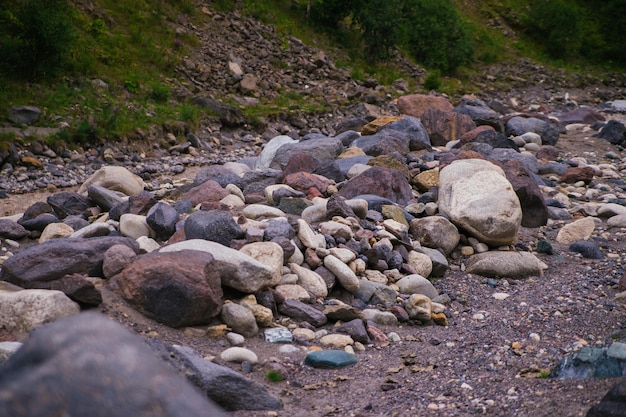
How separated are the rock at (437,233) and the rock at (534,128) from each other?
6.72 m

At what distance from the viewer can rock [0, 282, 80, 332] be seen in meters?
3.82

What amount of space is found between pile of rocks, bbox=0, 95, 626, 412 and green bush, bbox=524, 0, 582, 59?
21.7 meters

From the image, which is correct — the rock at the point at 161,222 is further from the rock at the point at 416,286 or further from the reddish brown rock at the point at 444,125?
the reddish brown rock at the point at 444,125

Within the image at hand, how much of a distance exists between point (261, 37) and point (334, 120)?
5535mm

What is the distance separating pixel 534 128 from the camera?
42.9 feet

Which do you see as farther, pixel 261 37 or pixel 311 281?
pixel 261 37

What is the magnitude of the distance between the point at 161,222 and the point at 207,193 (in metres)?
1.58

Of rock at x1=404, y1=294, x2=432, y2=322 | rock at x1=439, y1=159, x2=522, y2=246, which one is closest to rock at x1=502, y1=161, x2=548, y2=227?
rock at x1=439, y1=159, x2=522, y2=246

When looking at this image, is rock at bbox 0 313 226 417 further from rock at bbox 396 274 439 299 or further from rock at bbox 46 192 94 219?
rock at bbox 46 192 94 219

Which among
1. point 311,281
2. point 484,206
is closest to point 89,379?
point 311,281

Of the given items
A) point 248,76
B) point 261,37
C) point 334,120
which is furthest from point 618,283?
point 261,37

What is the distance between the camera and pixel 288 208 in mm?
7023

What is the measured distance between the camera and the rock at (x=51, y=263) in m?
4.50

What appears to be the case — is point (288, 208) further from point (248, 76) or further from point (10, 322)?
point (248, 76)
